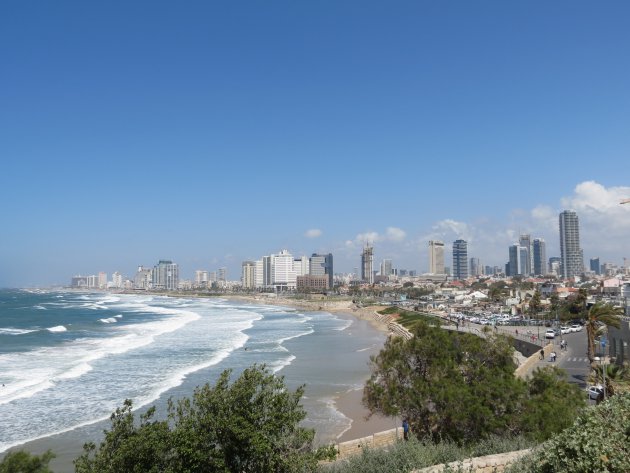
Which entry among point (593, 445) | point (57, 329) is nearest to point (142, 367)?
point (57, 329)

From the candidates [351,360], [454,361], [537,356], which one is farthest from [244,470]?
[351,360]

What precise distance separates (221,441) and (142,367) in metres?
27.9

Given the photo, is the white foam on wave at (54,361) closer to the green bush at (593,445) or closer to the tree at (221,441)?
the tree at (221,441)

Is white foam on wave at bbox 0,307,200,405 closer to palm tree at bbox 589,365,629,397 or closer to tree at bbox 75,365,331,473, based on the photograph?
tree at bbox 75,365,331,473

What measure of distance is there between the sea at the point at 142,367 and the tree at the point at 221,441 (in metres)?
7.93

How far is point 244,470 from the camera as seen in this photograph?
26.9 feet

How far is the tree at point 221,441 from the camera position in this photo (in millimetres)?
7836

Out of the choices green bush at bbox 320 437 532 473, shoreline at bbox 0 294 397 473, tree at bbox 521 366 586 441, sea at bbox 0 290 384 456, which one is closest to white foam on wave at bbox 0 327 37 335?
sea at bbox 0 290 384 456

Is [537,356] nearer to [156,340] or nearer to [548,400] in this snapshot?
[548,400]

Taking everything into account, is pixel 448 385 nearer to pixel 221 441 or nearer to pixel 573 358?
pixel 221 441

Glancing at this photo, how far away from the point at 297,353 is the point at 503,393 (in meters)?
29.6

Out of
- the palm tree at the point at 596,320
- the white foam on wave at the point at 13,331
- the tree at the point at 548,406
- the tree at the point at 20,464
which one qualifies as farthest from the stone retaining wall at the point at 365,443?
the white foam on wave at the point at 13,331

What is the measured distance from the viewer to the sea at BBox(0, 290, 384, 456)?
72.5ft

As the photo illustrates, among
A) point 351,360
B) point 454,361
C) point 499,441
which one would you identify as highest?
point 454,361
